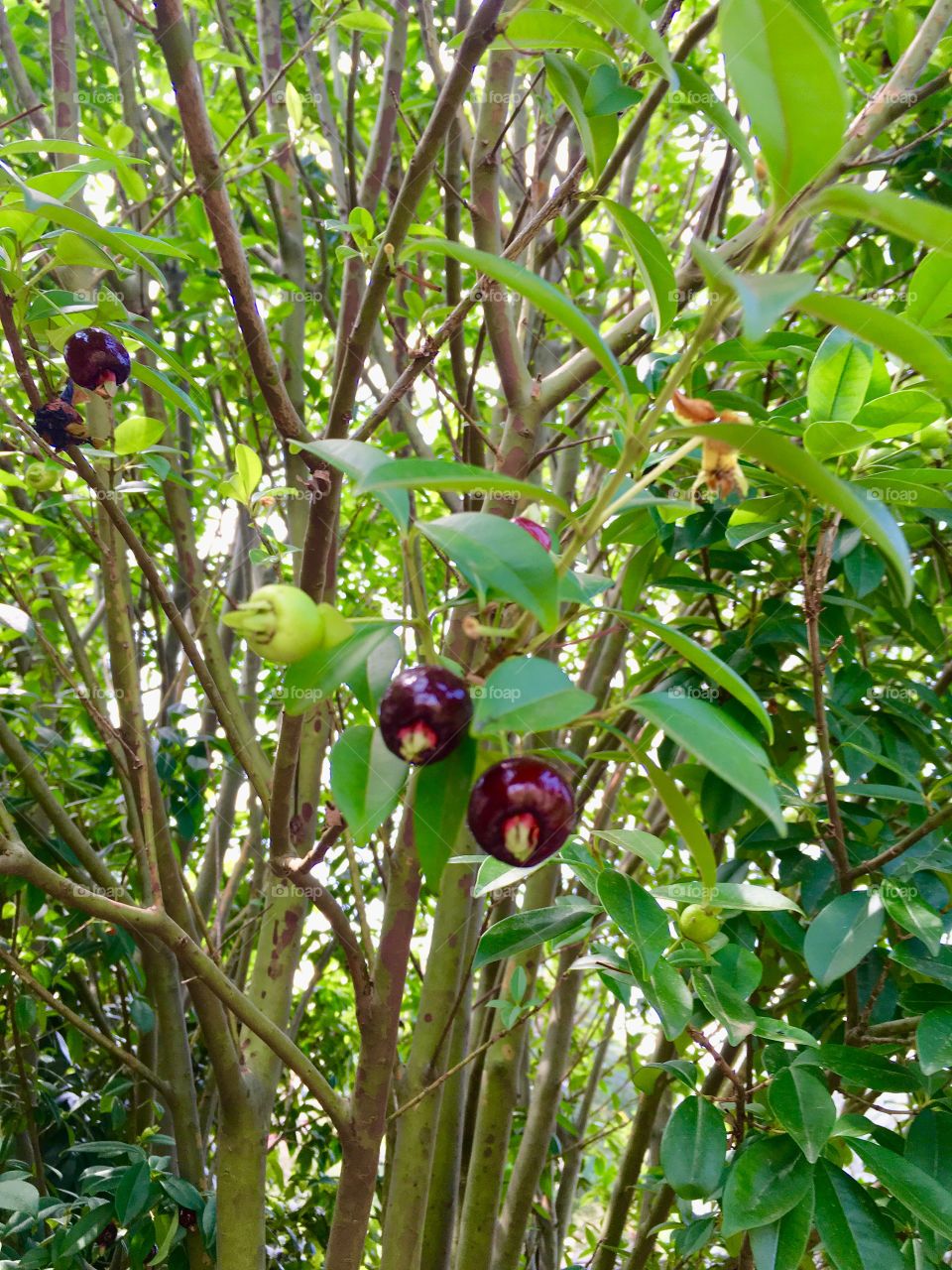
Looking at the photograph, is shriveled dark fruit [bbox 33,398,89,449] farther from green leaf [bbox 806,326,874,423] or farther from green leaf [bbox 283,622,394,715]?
green leaf [bbox 806,326,874,423]

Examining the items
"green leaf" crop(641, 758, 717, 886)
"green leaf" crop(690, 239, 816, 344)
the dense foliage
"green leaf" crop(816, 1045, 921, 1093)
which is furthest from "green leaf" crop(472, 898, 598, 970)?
"green leaf" crop(690, 239, 816, 344)

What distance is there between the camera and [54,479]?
119 cm

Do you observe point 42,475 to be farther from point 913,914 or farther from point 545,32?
point 913,914

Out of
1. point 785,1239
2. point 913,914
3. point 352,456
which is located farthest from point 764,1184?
point 352,456

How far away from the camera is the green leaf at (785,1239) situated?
0.85 m

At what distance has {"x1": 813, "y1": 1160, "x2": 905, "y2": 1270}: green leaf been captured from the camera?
2.75 ft

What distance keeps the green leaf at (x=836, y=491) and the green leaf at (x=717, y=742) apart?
9cm

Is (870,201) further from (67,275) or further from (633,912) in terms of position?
(67,275)

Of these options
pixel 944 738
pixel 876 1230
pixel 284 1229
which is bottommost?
pixel 876 1230

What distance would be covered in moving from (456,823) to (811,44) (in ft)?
1.27

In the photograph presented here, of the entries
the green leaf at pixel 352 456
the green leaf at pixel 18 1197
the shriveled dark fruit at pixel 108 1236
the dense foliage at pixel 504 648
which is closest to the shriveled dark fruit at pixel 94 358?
the dense foliage at pixel 504 648

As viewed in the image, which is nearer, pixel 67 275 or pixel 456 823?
pixel 456 823

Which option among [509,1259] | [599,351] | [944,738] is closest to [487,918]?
[509,1259]

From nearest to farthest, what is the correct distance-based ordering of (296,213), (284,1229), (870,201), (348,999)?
1. (870,201)
2. (296,213)
3. (284,1229)
4. (348,999)
